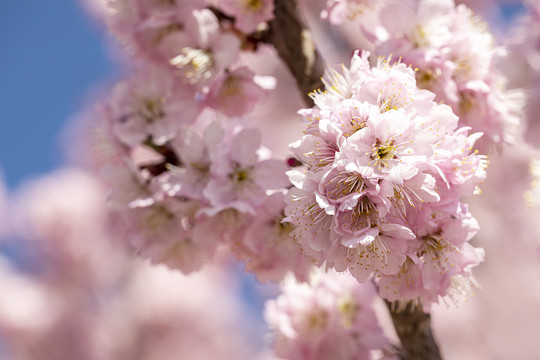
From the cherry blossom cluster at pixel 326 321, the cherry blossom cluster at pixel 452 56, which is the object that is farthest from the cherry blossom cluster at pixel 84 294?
the cherry blossom cluster at pixel 452 56

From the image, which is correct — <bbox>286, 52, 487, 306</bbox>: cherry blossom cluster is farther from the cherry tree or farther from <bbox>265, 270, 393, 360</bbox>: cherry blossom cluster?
<bbox>265, 270, 393, 360</bbox>: cherry blossom cluster

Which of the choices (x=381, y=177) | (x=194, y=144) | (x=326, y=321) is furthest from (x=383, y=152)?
(x=326, y=321)

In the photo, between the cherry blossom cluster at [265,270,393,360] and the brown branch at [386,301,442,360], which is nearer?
the brown branch at [386,301,442,360]

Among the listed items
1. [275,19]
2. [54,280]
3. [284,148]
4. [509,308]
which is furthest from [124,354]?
[275,19]

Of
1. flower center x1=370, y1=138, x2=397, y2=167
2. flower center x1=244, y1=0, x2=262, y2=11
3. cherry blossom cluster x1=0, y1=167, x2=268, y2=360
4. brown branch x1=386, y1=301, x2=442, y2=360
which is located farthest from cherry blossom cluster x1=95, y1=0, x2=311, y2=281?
cherry blossom cluster x1=0, y1=167, x2=268, y2=360

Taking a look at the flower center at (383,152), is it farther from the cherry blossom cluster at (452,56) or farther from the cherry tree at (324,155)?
the cherry blossom cluster at (452,56)

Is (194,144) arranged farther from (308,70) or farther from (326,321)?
(326,321)
